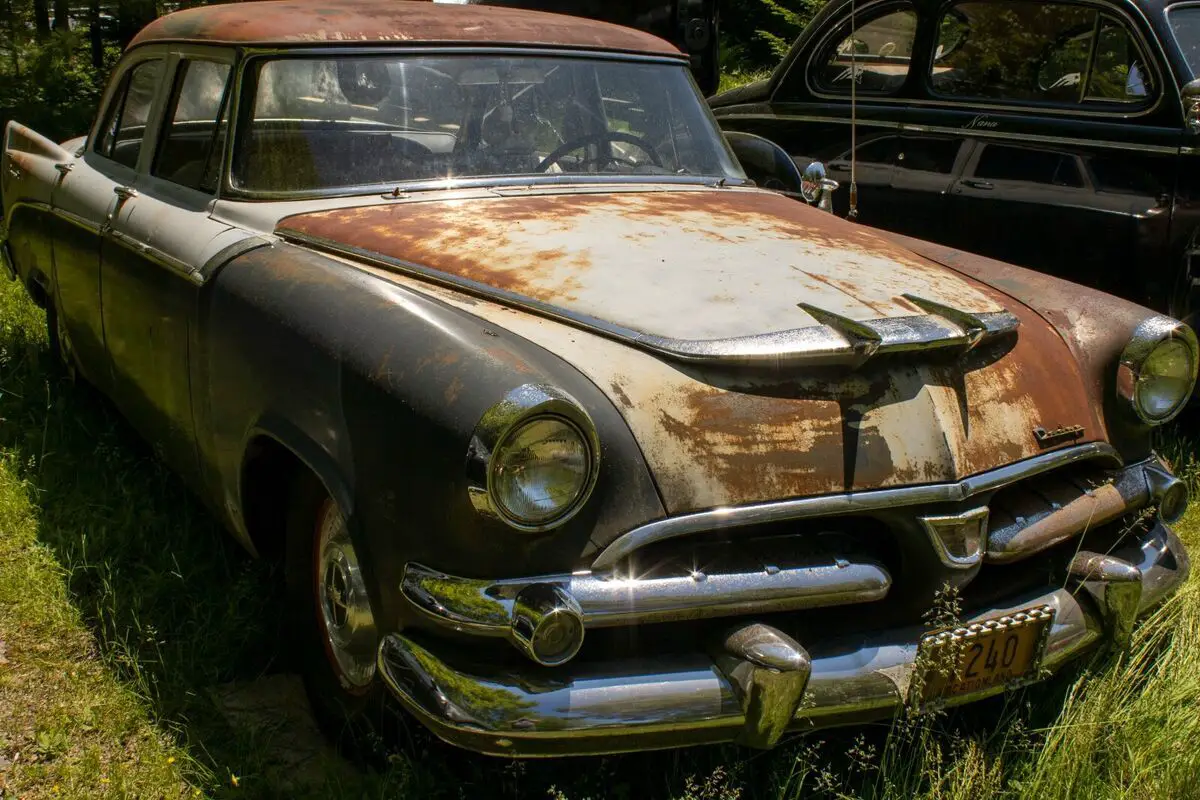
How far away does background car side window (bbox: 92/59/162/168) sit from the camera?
3936mm

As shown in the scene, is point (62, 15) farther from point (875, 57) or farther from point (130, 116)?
point (875, 57)

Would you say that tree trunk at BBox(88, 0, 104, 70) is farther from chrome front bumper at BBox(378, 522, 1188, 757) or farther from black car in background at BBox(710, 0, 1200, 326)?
chrome front bumper at BBox(378, 522, 1188, 757)

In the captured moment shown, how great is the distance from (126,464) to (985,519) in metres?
2.84

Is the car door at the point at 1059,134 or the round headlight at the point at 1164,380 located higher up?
the car door at the point at 1059,134

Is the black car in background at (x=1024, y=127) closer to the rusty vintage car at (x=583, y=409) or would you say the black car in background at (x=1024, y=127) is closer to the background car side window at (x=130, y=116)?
the rusty vintage car at (x=583, y=409)

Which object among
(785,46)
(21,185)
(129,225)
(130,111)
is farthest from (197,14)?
(785,46)

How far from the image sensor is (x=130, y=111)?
4.11 metres

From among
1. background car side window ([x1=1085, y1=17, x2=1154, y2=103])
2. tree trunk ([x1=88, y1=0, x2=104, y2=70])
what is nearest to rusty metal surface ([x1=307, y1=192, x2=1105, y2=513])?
background car side window ([x1=1085, y1=17, x2=1154, y2=103])

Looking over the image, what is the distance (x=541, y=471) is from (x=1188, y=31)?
3.83m

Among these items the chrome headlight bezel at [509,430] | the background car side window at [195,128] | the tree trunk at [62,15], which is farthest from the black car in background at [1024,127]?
the tree trunk at [62,15]

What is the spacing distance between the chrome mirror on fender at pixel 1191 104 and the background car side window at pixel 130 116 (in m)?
3.55

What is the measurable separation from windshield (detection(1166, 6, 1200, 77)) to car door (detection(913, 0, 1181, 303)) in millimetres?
120

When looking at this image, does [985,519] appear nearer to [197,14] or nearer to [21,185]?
[197,14]

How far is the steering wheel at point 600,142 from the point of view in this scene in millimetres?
3471
